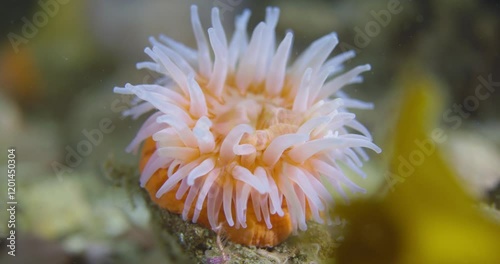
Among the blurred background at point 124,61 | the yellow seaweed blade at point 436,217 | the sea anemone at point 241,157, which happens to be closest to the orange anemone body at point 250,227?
the sea anemone at point 241,157

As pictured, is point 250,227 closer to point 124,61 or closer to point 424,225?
point 424,225

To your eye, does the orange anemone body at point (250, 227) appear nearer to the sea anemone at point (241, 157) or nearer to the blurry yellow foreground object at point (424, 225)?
the sea anemone at point (241, 157)

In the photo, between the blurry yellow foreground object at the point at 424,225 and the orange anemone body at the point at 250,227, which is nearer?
the blurry yellow foreground object at the point at 424,225

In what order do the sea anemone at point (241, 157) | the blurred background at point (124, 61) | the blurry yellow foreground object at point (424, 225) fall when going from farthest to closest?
1. the blurred background at point (124, 61)
2. the sea anemone at point (241, 157)
3. the blurry yellow foreground object at point (424, 225)

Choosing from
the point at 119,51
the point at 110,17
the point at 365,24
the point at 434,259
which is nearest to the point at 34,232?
the point at 119,51

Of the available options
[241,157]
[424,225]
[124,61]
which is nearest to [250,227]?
[241,157]

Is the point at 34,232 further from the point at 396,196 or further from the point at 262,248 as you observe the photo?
the point at 396,196

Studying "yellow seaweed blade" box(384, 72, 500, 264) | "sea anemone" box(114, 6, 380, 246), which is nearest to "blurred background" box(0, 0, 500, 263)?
"sea anemone" box(114, 6, 380, 246)
